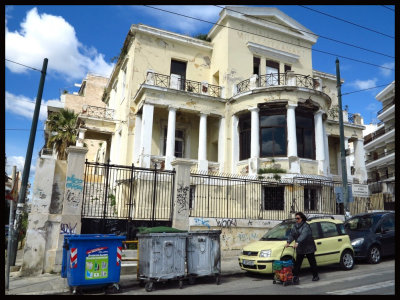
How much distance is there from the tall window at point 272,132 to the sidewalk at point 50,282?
352 inches

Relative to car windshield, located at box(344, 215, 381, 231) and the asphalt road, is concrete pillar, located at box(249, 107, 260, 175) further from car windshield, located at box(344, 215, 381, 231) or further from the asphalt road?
the asphalt road

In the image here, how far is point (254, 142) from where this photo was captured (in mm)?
17953

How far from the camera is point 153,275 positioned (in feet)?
25.2

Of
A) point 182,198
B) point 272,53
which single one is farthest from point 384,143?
point 182,198

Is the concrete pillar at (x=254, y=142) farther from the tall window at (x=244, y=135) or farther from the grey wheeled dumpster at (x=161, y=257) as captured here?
the grey wheeled dumpster at (x=161, y=257)

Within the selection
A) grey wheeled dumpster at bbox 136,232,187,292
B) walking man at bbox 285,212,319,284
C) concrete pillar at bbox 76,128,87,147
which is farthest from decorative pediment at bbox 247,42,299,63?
grey wheeled dumpster at bbox 136,232,187,292

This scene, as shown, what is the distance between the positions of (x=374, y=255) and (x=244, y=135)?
10136mm

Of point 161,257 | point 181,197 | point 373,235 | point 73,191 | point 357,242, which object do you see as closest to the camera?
point 161,257

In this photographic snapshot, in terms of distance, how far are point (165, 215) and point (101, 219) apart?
2.23 m

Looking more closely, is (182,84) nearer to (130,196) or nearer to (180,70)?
(180,70)

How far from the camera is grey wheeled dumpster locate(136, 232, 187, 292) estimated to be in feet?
25.4

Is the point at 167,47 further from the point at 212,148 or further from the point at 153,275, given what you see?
the point at 153,275

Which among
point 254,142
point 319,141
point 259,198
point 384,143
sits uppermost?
→ point 384,143
